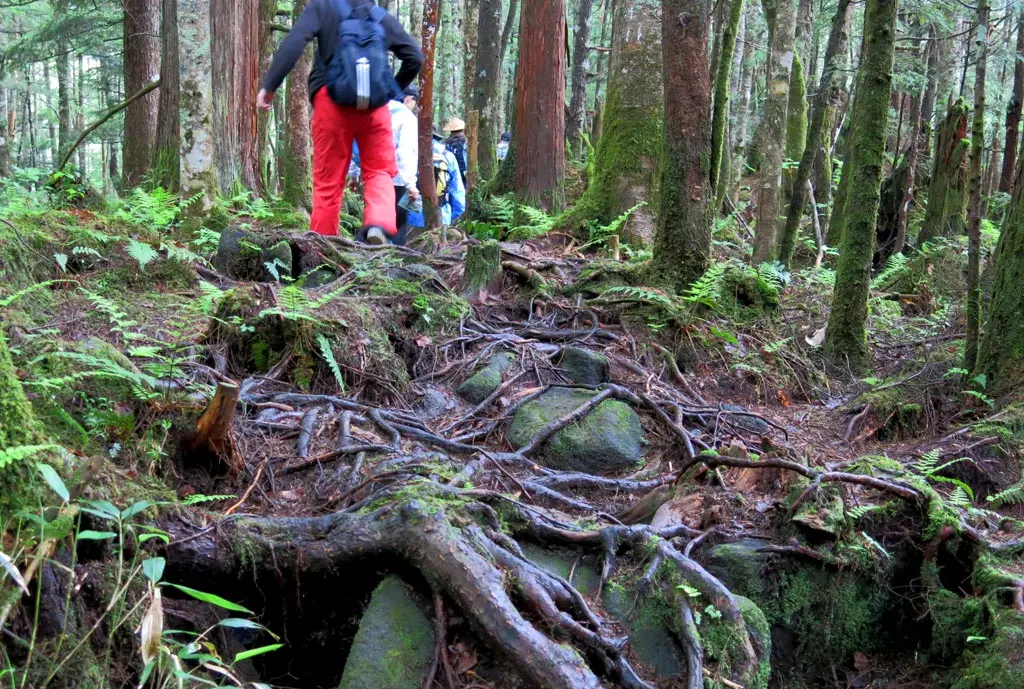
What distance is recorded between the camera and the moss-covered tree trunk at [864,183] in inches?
265

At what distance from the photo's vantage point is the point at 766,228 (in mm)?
9867

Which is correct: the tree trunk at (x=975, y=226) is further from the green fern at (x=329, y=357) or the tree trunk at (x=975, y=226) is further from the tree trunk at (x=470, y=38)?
the tree trunk at (x=470, y=38)

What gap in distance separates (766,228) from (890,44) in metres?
3.33

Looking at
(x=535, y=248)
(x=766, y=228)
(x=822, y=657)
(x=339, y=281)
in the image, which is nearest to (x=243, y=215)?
(x=339, y=281)

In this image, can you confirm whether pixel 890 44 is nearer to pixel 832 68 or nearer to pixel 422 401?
pixel 832 68

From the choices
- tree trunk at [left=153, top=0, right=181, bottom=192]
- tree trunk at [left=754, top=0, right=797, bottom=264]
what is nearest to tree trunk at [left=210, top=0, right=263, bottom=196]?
tree trunk at [left=153, top=0, right=181, bottom=192]

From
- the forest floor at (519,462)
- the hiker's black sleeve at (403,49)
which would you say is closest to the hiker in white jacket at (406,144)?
the hiker's black sleeve at (403,49)

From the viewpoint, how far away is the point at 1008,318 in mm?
5844

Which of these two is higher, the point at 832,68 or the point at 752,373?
the point at 832,68

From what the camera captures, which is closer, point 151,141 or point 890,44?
point 890,44

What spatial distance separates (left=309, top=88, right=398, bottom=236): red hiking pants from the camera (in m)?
6.99

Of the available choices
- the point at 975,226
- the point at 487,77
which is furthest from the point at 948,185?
the point at 487,77

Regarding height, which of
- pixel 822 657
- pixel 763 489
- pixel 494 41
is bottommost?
pixel 822 657

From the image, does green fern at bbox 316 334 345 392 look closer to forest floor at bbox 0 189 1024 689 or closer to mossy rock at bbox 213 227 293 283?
forest floor at bbox 0 189 1024 689
